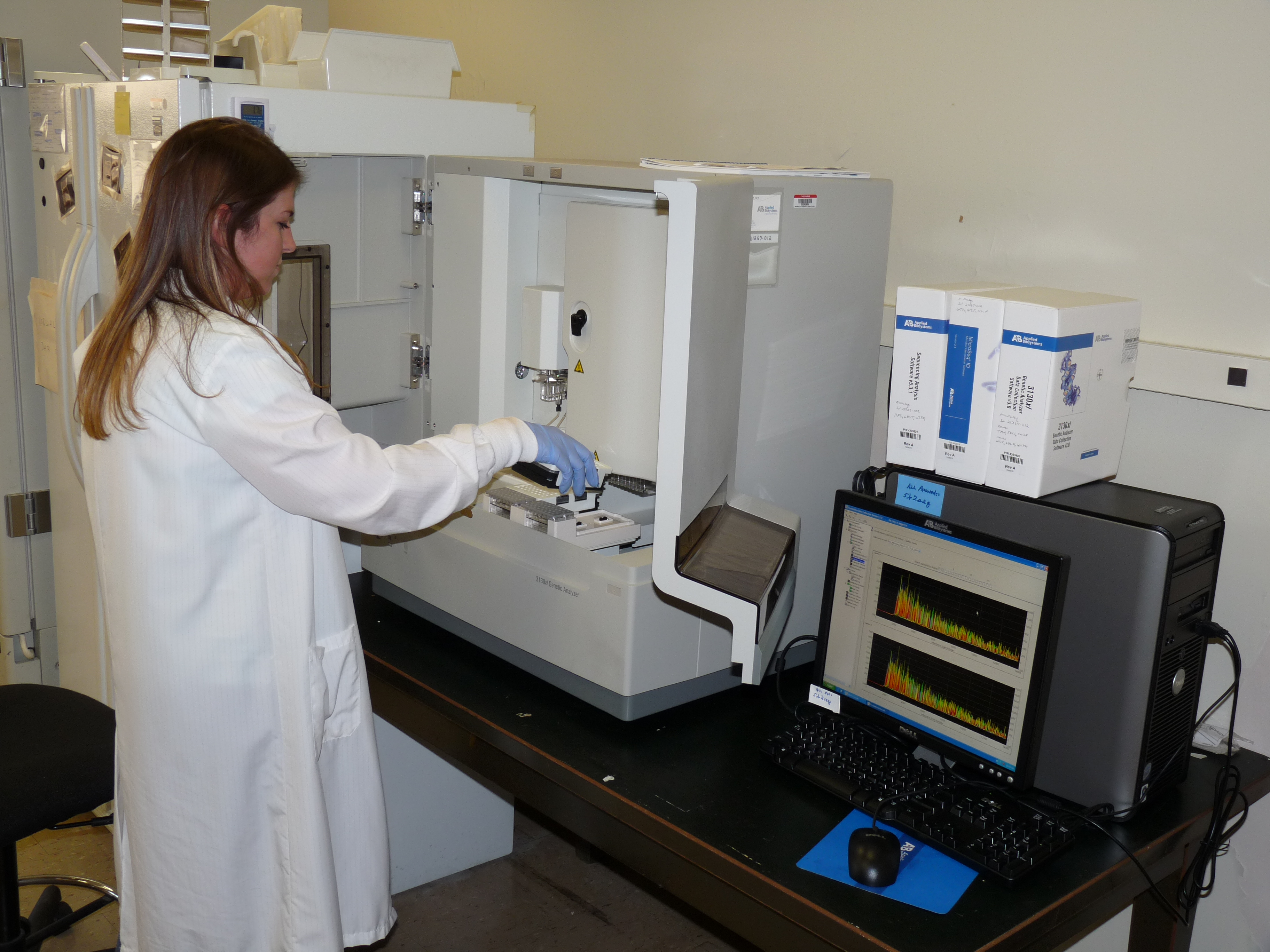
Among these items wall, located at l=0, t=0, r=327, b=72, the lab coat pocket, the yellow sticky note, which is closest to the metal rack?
wall, located at l=0, t=0, r=327, b=72

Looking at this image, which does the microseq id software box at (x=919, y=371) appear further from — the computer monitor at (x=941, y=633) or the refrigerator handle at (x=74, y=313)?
the refrigerator handle at (x=74, y=313)

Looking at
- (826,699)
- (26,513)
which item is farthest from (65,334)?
(826,699)

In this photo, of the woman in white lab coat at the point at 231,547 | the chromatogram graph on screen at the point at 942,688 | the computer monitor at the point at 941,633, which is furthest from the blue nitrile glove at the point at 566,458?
the chromatogram graph on screen at the point at 942,688

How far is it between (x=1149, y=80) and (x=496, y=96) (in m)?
1.85

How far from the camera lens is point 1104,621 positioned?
1362 millimetres

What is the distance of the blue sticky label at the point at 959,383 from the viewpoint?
1443 millimetres

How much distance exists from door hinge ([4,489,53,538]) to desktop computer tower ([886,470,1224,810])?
8.35 ft

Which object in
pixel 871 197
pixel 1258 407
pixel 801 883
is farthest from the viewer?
pixel 871 197

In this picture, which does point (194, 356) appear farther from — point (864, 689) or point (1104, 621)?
point (1104, 621)

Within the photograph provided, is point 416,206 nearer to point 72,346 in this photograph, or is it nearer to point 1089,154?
point 72,346

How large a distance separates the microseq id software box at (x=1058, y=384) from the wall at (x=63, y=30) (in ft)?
8.96

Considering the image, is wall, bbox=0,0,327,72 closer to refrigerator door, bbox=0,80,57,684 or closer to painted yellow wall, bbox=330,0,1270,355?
refrigerator door, bbox=0,80,57,684

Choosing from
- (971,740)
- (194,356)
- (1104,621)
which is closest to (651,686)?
(971,740)

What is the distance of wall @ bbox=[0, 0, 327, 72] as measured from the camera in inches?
113
